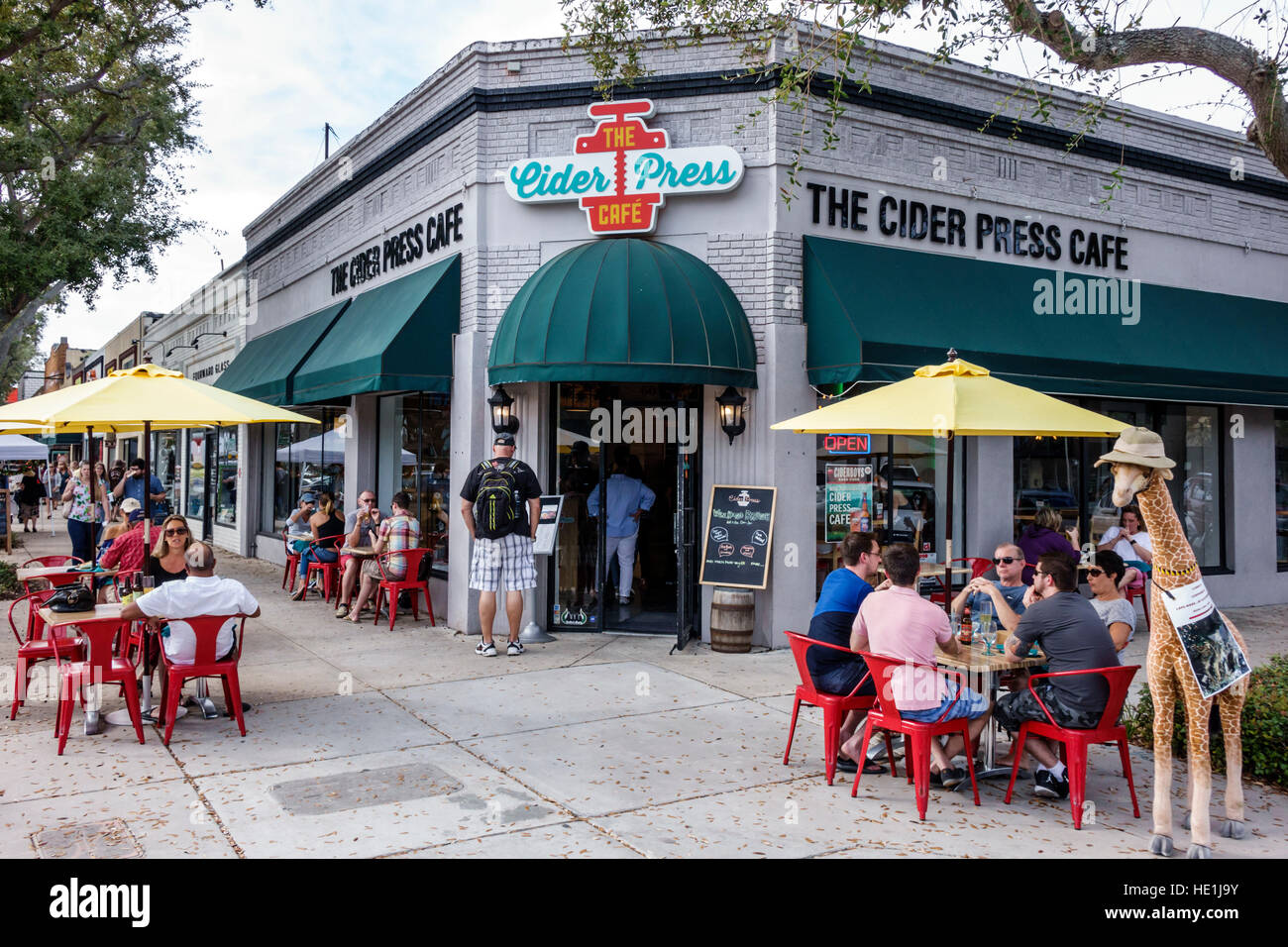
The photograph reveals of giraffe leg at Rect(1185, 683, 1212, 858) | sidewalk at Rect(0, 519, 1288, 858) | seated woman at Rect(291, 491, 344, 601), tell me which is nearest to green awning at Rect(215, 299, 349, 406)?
seated woman at Rect(291, 491, 344, 601)

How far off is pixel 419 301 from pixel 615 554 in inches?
139

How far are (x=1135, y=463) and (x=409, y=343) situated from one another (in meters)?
7.70

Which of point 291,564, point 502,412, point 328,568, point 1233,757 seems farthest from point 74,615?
point 291,564

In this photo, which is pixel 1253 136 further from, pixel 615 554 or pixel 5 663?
pixel 5 663

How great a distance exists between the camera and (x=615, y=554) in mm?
10750

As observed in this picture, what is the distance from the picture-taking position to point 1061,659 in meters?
5.11

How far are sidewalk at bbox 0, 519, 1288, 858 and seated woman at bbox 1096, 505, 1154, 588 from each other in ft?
15.8

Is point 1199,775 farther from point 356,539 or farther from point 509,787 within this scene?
point 356,539

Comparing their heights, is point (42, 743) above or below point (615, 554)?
below

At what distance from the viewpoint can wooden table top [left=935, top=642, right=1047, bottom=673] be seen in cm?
520

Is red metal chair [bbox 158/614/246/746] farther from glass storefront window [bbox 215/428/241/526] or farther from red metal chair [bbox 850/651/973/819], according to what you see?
glass storefront window [bbox 215/428/241/526]

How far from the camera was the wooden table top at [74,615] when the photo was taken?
20.4 feet

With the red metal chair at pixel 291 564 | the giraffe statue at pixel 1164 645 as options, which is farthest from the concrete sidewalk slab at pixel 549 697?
the red metal chair at pixel 291 564
